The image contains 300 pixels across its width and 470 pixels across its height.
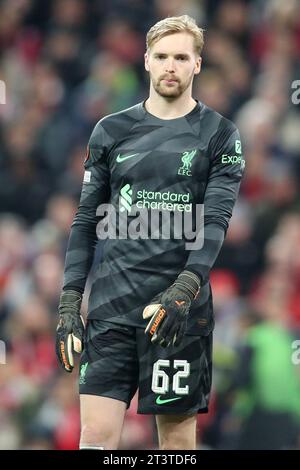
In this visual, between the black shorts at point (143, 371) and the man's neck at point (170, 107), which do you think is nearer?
the black shorts at point (143, 371)

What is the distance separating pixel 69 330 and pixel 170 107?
3.67 ft

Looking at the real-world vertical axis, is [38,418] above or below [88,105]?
below

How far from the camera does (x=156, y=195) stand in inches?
216

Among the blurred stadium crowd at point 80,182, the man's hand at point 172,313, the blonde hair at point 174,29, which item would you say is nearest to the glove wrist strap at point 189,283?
the man's hand at point 172,313

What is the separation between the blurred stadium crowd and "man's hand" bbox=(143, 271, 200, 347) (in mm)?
2552

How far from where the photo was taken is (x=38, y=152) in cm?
1064

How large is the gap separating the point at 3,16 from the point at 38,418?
482cm

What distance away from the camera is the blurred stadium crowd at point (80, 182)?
796 centimetres

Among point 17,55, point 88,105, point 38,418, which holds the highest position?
point 17,55

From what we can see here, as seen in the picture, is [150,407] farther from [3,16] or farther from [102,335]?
[3,16]

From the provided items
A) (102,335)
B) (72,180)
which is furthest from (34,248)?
(102,335)

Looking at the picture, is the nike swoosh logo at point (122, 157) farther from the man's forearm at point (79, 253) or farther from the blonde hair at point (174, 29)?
the blonde hair at point (174, 29)

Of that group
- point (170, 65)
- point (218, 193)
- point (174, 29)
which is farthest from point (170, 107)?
point (218, 193)

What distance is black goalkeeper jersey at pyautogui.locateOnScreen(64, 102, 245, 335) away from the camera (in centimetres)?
550
